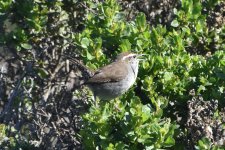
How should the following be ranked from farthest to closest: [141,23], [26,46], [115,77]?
[26,46], [115,77], [141,23]

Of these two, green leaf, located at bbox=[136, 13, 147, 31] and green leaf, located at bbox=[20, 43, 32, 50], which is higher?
green leaf, located at bbox=[136, 13, 147, 31]

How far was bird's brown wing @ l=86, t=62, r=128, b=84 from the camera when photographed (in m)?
7.45

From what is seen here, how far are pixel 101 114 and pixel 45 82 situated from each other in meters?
2.92

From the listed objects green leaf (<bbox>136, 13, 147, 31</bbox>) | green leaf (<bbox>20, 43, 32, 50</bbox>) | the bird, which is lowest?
the bird

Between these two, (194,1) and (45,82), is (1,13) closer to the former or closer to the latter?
(45,82)

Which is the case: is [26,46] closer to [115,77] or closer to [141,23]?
[115,77]

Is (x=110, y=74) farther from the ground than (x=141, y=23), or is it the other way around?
(x=141, y=23)

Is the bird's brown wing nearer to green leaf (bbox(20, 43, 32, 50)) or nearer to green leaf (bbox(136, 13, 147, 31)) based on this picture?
green leaf (bbox(136, 13, 147, 31))

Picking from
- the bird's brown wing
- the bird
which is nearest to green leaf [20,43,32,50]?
the bird

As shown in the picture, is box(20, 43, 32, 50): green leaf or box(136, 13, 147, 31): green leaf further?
box(20, 43, 32, 50): green leaf

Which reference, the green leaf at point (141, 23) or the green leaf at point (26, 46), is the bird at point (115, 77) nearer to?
the green leaf at point (141, 23)

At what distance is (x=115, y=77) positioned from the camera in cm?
789

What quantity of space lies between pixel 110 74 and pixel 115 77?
6.7 inches

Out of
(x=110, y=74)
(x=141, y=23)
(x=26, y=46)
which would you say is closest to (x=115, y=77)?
(x=110, y=74)
